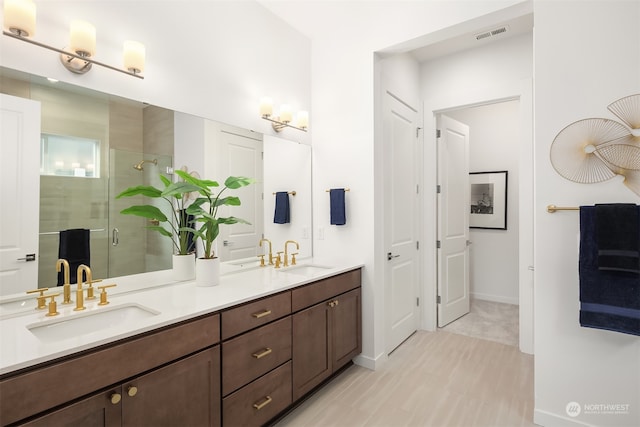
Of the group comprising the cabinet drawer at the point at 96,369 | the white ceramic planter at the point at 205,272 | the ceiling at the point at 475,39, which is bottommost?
the cabinet drawer at the point at 96,369

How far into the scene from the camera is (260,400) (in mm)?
1816

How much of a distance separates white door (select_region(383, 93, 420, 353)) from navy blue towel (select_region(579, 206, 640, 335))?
4.63ft

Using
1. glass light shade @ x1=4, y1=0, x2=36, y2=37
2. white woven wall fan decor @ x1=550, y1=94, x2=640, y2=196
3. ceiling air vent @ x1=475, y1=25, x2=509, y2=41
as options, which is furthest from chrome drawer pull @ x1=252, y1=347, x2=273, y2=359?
ceiling air vent @ x1=475, y1=25, x2=509, y2=41

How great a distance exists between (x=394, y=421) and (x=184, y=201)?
195cm

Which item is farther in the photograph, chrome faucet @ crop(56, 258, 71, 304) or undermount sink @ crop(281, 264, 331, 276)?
undermount sink @ crop(281, 264, 331, 276)

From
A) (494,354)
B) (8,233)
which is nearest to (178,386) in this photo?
(8,233)

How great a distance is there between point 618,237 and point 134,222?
2668mm

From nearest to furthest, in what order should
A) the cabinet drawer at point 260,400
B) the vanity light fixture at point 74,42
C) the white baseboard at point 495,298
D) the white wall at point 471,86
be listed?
1. the vanity light fixture at point 74,42
2. the cabinet drawer at point 260,400
3. the white wall at point 471,86
4. the white baseboard at point 495,298

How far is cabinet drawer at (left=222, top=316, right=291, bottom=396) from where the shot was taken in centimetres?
164

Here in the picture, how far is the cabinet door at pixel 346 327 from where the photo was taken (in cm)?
244

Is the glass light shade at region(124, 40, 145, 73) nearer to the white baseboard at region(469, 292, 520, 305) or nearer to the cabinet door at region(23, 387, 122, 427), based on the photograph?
the cabinet door at region(23, 387, 122, 427)

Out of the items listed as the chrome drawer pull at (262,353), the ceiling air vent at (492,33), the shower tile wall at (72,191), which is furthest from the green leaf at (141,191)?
the ceiling air vent at (492,33)

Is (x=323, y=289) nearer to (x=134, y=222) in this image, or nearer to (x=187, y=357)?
(x=187, y=357)

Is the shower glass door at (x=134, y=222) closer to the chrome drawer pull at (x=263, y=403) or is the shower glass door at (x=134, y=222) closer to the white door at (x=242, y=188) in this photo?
the white door at (x=242, y=188)
